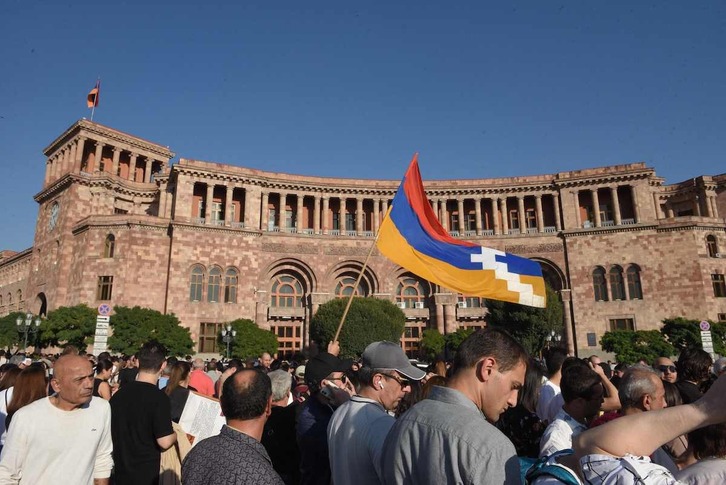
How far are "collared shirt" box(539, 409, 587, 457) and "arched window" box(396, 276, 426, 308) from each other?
36.7m

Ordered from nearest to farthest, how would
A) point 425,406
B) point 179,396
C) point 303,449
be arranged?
point 425,406
point 303,449
point 179,396

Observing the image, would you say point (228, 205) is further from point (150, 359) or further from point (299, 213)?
point (150, 359)

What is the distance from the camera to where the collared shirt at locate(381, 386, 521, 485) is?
2.22 m

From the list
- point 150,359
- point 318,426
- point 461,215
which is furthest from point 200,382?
point 461,215

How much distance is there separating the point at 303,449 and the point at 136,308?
1179 inches

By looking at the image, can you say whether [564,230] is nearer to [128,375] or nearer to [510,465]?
[128,375]

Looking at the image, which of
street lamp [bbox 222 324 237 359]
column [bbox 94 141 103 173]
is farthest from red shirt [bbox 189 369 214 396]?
column [bbox 94 141 103 173]

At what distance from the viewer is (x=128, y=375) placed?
28.5 feet

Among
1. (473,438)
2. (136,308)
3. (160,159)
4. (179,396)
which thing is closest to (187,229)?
(136,308)

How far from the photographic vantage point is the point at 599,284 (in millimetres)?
39281

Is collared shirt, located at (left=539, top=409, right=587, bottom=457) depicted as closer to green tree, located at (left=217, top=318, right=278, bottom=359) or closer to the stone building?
green tree, located at (left=217, top=318, right=278, bottom=359)

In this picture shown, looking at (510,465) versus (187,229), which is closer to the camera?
(510,465)

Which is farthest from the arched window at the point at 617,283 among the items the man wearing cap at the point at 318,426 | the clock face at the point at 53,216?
the clock face at the point at 53,216

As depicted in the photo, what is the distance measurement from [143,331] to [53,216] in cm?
2065
